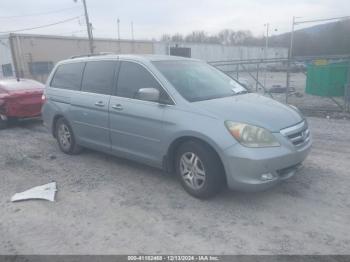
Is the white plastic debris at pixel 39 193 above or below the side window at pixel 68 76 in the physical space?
below

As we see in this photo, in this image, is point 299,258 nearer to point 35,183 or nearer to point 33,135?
point 35,183

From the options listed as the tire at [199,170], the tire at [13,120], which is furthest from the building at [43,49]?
the tire at [199,170]

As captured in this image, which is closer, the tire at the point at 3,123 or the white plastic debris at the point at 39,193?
the white plastic debris at the point at 39,193

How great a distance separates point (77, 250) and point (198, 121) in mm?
1920

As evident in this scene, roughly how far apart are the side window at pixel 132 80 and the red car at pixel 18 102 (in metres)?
5.05

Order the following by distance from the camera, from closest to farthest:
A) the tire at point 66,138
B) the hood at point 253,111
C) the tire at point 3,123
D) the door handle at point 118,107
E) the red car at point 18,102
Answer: the hood at point 253,111 < the door handle at point 118,107 < the tire at point 66,138 < the red car at point 18,102 < the tire at point 3,123

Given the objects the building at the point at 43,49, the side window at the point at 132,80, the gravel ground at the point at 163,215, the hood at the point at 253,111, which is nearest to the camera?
the gravel ground at the point at 163,215

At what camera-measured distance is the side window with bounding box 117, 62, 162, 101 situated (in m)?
4.63

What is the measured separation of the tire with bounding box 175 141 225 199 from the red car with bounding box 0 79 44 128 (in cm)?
621

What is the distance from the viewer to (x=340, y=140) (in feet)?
21.9

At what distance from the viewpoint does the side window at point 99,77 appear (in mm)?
5184

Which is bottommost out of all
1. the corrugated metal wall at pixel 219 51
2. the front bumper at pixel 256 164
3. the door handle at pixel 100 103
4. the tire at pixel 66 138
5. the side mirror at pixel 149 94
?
the corrugated metal wall at pixel 219 51

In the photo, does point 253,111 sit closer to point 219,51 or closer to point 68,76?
point 68,76

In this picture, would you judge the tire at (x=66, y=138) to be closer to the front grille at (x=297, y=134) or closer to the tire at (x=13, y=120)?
the tire at (x=13, y=120)
